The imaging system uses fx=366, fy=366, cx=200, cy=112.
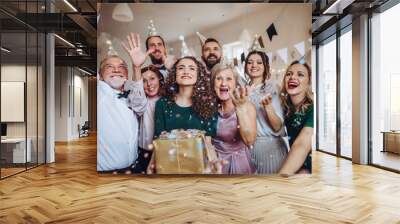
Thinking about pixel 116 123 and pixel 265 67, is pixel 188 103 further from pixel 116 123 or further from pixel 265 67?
pixel 265 67

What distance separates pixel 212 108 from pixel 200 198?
200 centimetres

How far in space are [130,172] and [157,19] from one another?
8.97 ft

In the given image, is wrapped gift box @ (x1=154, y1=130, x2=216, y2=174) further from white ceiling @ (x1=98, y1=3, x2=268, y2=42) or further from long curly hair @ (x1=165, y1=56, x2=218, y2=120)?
white ceiling @ (x1=98, y1=3, x2=268, y2=42)

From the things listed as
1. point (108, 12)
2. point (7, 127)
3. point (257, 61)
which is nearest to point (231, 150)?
point (257, 61)

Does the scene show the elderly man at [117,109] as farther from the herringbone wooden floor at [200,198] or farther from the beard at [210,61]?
the beard at [210,61]

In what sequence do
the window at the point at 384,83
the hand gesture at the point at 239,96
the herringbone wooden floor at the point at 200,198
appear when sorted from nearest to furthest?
the herringbone wooden floor at the point at 200,198 → the hand gesture at the point at 239,96 → the window at the point at 384,83

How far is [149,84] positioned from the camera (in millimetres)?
6422

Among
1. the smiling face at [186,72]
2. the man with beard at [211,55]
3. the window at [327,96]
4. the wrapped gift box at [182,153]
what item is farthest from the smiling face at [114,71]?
the window at [327,96]

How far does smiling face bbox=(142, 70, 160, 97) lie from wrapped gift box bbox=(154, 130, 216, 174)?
748 mm

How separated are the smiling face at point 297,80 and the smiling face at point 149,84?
2272 millimetres

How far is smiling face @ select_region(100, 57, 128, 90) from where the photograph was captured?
637cm

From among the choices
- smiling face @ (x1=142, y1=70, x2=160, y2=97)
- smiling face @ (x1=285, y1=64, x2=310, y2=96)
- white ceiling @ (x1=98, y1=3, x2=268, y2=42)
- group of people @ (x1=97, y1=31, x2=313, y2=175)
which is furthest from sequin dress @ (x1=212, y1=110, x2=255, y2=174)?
white ceiling @ (x1=98, y1=3, x2=268, y2=42)

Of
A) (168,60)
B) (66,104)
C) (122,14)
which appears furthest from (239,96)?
(66,104)

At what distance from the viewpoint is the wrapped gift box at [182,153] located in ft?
20.9
